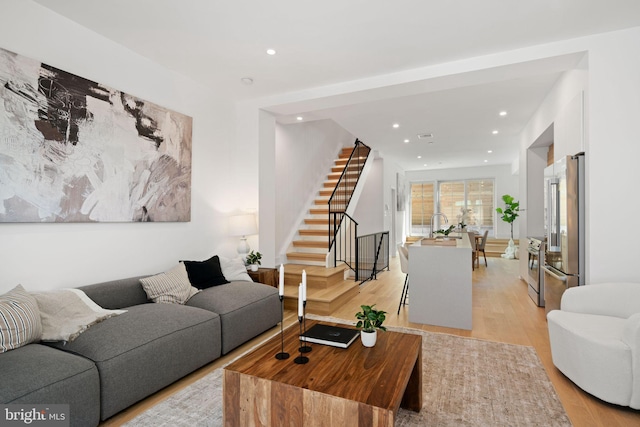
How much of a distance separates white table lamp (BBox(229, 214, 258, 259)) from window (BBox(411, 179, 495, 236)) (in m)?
8.17

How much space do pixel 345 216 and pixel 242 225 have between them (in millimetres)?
2602

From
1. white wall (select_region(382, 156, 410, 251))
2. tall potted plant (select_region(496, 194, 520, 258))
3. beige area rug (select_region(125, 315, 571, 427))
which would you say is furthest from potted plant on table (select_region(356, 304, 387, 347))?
tall potted plant (select_region(496, 194, 520, 258))

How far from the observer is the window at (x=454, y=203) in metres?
11.2

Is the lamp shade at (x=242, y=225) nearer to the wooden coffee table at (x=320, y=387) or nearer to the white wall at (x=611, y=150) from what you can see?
the wooden coffee table at (x=320, y=387)

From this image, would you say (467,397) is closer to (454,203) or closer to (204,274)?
(204,274)

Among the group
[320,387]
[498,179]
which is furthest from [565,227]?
[498,179]

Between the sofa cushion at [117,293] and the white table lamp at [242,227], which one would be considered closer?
the sofa cushion at [117,293]

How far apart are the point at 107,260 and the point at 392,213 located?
8.08 m

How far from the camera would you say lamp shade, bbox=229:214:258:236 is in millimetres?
4180

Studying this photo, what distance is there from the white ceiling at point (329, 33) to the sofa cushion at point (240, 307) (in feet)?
7.76

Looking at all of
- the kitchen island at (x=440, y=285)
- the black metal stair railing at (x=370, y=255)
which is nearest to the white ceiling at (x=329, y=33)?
the kitchen island at (x=440, y=285)

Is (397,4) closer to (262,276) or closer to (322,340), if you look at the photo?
(322,340)

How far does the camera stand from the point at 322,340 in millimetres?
2115

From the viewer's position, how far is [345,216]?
6.35 meters
